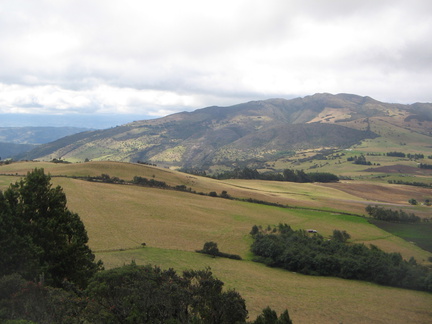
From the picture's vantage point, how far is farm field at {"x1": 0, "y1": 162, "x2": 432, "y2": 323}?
112 ft

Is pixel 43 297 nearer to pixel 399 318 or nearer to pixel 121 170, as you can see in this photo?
pixel 399 318

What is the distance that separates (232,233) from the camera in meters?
59.5

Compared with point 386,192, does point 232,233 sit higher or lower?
lower

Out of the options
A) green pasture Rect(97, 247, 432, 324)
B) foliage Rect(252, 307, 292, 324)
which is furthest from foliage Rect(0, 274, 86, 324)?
green pasture Rect(97, 247, 432, 324)

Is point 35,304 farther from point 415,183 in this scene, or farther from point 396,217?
point 415,183

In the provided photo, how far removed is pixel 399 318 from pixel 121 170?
83.6 m

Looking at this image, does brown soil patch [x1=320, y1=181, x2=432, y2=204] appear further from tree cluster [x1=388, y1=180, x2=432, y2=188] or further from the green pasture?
the green pasture

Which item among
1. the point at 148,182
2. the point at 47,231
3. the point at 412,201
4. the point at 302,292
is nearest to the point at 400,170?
the point at 412,201

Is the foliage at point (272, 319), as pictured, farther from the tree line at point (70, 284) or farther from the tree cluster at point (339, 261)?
the tree cluster at point (339, 261)

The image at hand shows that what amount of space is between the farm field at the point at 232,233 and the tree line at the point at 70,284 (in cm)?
1028

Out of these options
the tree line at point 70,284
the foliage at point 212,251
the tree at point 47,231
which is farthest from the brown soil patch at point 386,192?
the tree at point 47,231

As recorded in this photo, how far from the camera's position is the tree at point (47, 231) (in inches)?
901

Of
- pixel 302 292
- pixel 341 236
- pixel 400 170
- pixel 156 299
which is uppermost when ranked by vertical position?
pixel 400 170

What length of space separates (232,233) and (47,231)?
3864cm
